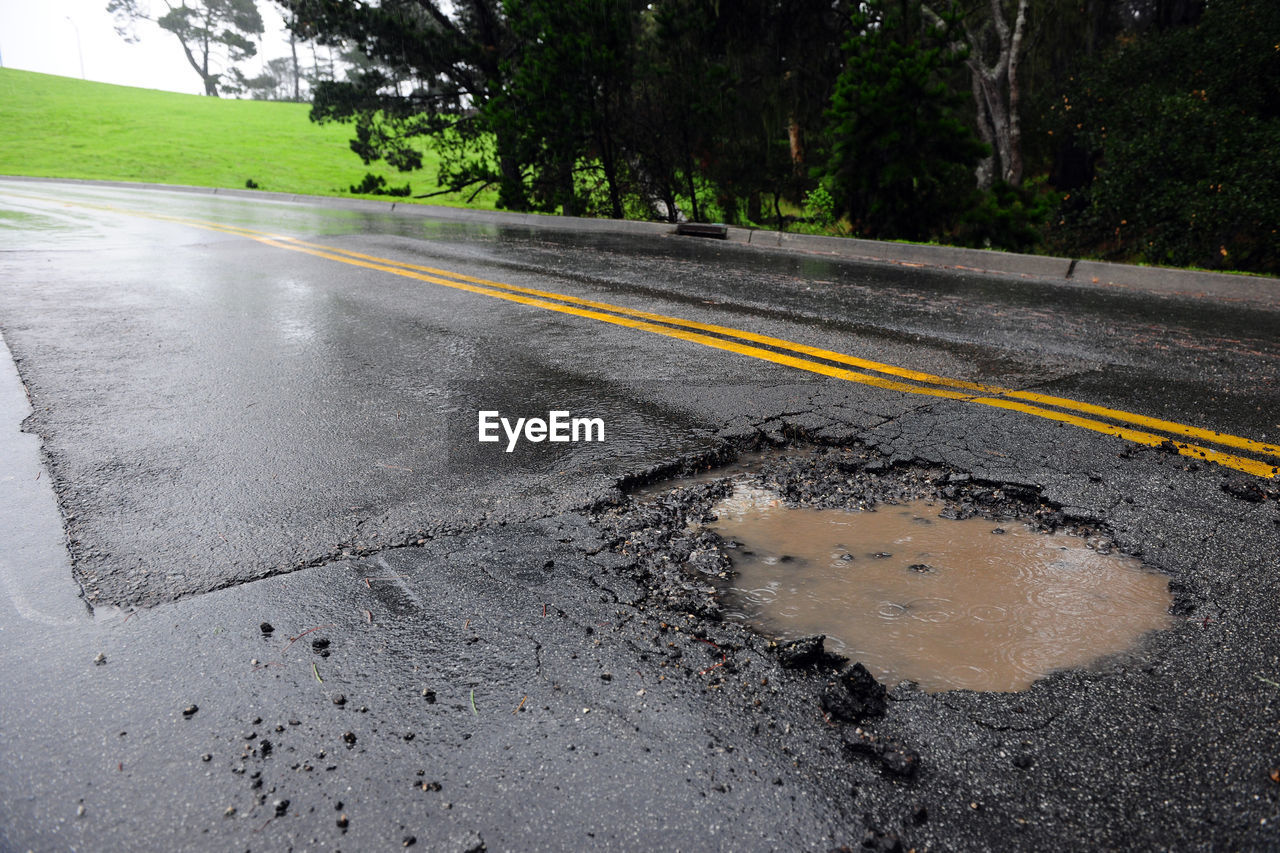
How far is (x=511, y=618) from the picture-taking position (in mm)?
2279

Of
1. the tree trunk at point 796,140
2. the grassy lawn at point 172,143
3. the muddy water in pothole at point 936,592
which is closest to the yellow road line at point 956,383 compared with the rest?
the muddy water in pothole at point 936,592

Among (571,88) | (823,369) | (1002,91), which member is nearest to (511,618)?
(823,369)

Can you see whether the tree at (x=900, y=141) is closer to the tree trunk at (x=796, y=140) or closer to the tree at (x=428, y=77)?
the tree trunk at (x=796, y=140)

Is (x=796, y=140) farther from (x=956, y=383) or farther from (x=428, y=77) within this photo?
(x=956, y=383)

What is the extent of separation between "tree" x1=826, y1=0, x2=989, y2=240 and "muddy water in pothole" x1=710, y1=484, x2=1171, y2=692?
9.84 metres

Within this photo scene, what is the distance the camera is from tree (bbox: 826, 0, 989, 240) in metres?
11.1

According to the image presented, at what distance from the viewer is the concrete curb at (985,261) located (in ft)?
25.4

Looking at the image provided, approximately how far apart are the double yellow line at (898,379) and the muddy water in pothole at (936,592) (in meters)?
1.23

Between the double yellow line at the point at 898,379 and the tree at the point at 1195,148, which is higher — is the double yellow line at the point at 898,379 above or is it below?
below

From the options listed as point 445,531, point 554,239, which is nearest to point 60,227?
point 554,239

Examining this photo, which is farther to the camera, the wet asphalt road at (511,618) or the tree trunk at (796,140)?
the tree trunk at (796,140)

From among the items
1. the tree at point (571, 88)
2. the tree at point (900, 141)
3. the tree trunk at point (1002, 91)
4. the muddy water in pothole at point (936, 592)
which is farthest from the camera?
the tree trunk at point (1002, 91)

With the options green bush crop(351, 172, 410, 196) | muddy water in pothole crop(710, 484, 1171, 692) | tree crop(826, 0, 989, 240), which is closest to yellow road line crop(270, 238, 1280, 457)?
muddy water in pothole crop(710, 484, 1171, 692)

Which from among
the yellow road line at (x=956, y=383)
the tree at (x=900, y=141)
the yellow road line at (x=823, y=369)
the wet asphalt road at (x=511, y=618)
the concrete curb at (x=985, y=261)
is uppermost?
the tree at (x=900, y=141)
